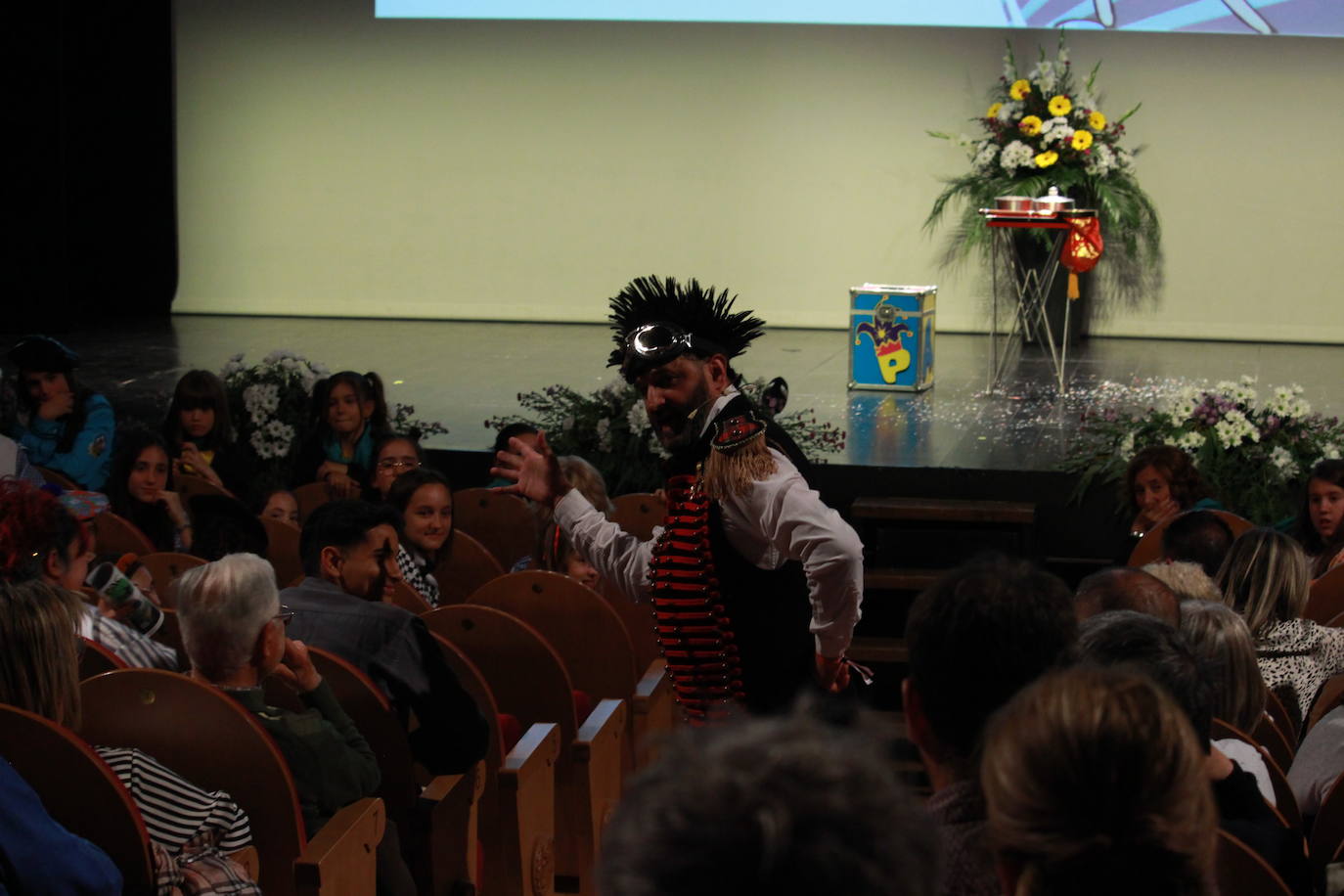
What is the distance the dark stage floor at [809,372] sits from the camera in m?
6.66

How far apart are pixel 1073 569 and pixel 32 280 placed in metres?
7.46

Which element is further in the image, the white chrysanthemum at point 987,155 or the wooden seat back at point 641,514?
the white chrysanthemum at point 987,155

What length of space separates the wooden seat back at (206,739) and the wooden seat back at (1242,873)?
4.21ft

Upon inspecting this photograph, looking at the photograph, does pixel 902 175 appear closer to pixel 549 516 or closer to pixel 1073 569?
pixel 1073 569

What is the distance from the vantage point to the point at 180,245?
11547mm

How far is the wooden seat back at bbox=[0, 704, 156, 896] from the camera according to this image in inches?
79.1

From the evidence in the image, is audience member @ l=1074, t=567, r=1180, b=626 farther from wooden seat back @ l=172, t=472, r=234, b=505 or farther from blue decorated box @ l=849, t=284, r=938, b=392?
blue decorated box @ l=849, t=284, r=938, b=392

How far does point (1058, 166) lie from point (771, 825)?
360 inches

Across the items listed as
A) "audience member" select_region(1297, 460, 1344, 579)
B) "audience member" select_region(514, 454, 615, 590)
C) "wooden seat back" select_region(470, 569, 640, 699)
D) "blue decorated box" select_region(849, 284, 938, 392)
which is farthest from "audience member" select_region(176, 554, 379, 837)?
"blue decorated box" select_region(849, 284, 938, 392)

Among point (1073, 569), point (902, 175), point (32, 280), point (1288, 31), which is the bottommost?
point (1073, 569)

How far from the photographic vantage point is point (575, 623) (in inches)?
134

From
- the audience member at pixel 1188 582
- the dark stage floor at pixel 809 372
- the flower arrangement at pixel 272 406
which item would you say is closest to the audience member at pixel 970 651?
the audience member at pixel 1188 582

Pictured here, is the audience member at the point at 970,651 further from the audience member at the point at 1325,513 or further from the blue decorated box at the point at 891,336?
the blue decorated box at the point at 891,336

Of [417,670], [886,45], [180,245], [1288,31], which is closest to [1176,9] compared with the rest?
[1288,31]
